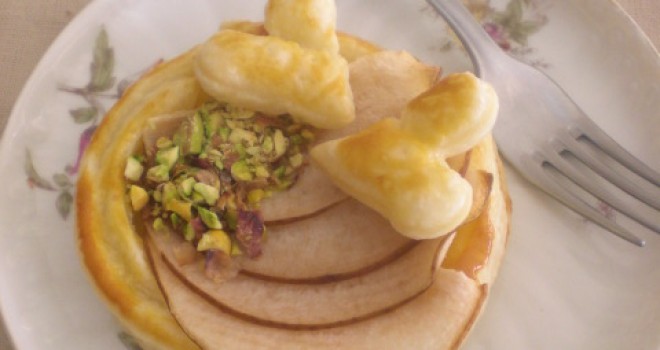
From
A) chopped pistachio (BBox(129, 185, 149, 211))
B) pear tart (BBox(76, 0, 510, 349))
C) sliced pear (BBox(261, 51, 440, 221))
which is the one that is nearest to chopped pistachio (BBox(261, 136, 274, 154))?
pear tart (BBox(76, 0, 510, 349))

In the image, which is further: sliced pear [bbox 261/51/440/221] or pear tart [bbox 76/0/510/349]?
sliced pear [bbox 261/51/440/221]

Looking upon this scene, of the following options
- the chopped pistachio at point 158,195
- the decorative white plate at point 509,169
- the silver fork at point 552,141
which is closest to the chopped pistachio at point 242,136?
the chopped pistachio at point 158,195

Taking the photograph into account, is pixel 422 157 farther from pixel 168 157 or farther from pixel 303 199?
pixel 168 157

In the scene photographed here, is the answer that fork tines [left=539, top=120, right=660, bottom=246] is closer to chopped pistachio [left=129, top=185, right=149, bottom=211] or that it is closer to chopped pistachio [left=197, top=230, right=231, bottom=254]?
chopped pistachio [left=197, top=230, right=231, bottom=254]

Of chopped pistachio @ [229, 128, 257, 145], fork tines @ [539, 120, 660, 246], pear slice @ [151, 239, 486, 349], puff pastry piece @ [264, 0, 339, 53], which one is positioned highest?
puff pastry piece @ [264, 0, 339, 53]

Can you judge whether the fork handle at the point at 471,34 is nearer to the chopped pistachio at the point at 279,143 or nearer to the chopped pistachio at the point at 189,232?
the chopped pistachio at the point at 279,143

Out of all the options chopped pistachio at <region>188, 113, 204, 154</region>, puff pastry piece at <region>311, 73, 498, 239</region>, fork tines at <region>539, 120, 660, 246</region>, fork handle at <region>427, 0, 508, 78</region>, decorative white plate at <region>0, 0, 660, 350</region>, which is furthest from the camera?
fork handle at <region>427, 0, 508, 78</region>

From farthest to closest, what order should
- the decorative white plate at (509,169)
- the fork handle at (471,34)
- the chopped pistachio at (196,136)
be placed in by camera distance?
1. the fork handle at (471,34)
2. the decorative white plate at (509,169)
3. the chopped pistachio at (196,136)
